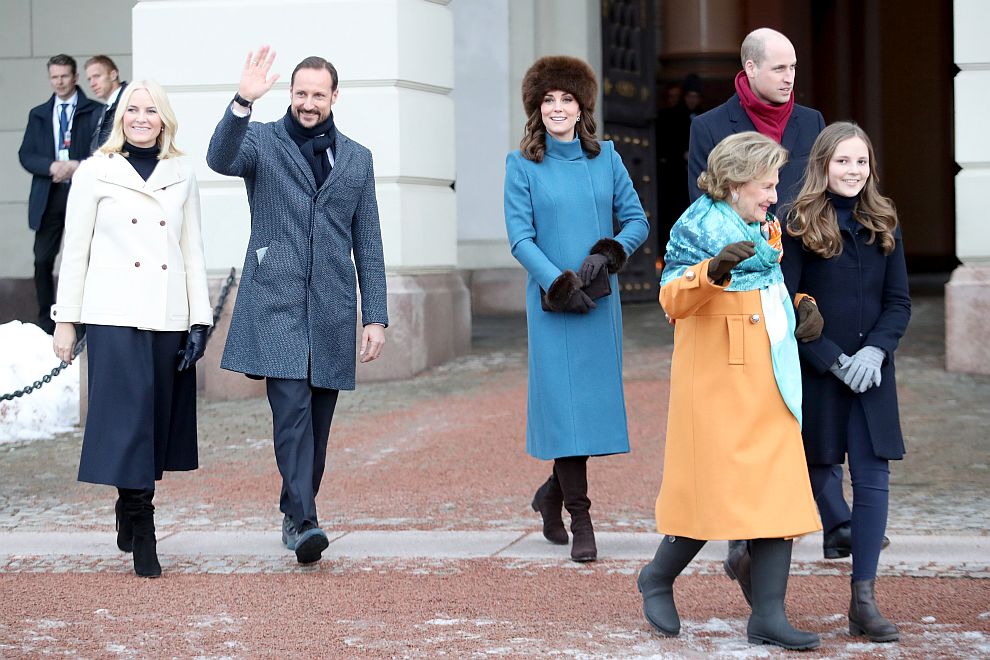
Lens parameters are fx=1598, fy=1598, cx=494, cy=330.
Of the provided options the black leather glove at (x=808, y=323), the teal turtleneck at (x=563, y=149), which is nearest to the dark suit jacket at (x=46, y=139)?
the teal turtleneck at (x=563, y=149)

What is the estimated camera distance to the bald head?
18.1 ft

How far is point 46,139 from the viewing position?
1105 cm

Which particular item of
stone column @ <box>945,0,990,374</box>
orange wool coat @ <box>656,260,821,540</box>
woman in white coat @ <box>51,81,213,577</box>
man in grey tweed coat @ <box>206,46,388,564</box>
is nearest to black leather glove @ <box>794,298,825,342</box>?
orange wool coat @ <box>656,260,821,540</box>

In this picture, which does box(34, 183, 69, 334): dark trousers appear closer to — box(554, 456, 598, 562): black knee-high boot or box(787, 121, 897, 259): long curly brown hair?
box(554, 456, 598, 562): black knee-high boot

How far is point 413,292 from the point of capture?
9.98 meters

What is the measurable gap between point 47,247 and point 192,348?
6.08 metres

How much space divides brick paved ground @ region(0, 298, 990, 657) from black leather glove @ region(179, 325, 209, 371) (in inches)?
28.6

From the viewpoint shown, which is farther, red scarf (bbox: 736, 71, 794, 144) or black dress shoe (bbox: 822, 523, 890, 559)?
red scarf (bbox: 736, 71, 794, 144)

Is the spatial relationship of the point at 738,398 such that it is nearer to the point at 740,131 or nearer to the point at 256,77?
the point at 740,131

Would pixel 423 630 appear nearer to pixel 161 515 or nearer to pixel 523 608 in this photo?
pixel 523 608

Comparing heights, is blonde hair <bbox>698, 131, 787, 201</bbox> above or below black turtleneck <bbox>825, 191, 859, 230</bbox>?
above

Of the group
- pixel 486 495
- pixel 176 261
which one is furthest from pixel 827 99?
pixel 176 261

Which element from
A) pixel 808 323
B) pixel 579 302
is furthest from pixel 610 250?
pixel 808 323

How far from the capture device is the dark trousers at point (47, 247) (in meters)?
11.2
